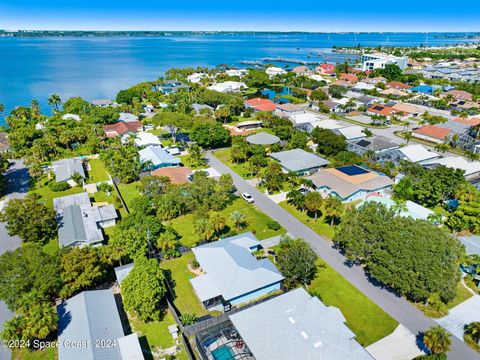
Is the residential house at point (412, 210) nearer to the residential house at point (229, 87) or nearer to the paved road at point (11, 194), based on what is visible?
the paved road at point (11, 194)

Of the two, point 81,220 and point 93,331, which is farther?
point 81,220

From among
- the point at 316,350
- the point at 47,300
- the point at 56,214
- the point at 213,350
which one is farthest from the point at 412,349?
the point at 56,214

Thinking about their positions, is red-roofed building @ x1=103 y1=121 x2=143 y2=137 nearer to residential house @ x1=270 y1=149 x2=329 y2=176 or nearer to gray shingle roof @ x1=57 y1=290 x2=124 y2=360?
residential house @ x1=270 y1=149 x2=329 y2=176

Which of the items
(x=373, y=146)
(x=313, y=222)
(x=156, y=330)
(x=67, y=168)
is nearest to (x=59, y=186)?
(x=67, y=168)

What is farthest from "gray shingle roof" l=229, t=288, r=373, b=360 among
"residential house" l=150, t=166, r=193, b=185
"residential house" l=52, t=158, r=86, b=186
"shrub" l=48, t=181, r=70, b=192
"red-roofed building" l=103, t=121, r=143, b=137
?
"red-roofed building" l=103, t=121, r=143, b=137

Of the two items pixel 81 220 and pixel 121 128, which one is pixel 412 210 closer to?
pixel 81 220
